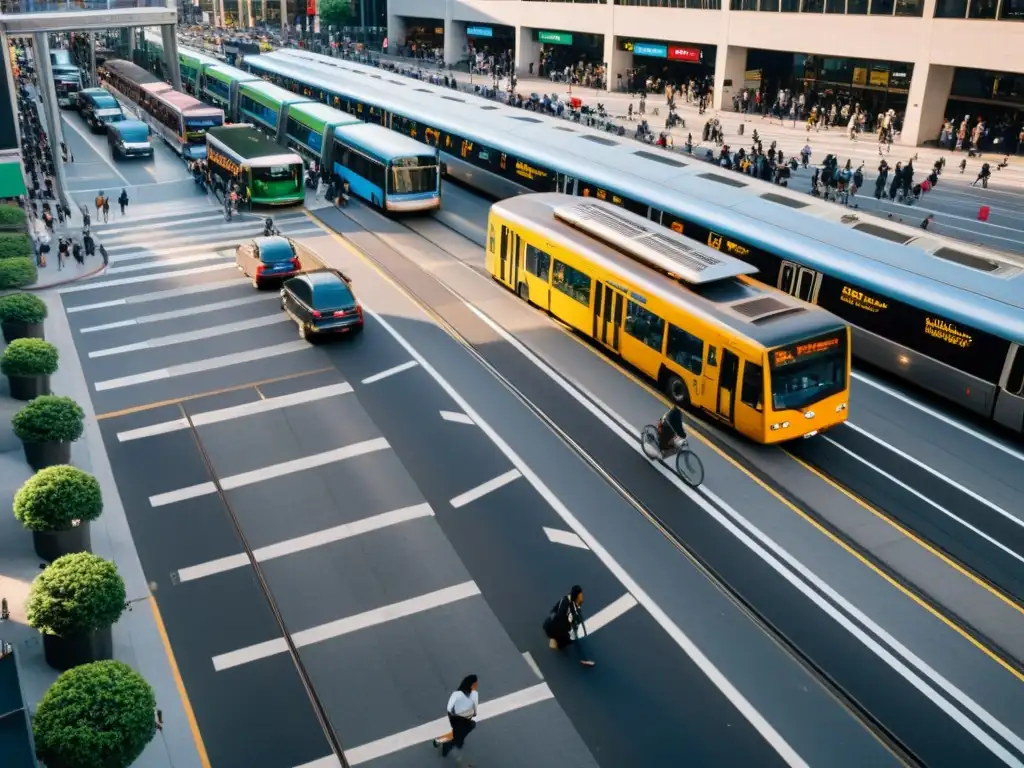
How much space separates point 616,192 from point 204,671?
22.7m

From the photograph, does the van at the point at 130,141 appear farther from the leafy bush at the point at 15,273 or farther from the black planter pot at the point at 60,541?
the black planter pot at the point at 60,541

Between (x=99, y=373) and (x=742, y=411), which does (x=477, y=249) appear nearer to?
(x=99, y=373)

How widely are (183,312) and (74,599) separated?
1691 cm

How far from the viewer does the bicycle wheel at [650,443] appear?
1938 cm

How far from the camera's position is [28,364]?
2070cm

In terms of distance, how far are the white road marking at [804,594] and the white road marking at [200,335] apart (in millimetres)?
9702

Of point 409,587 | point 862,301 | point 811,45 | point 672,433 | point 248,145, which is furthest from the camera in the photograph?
point 811,45

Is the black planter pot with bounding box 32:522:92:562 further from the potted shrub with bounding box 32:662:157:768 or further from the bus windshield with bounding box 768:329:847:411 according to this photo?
the bus windshield with bounding box 768:329:847:411

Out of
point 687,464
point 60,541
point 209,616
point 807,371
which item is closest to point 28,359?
point 60,541

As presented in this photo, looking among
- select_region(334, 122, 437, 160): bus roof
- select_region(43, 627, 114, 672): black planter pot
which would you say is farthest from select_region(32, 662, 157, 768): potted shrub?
select_region(334, 122, 437, 160): bus roof

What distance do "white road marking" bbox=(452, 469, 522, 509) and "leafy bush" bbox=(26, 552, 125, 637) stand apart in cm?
673

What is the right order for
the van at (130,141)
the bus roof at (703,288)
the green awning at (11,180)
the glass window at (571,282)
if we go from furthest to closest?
the van at (130,141)
the green awning at (11,180)
the glass window at (571,282)
the bus roof at (703,288)

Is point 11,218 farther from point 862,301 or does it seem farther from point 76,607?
point 862,301

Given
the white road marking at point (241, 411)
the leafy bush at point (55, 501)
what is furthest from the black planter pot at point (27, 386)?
the leafy bush at point (55, 501)
